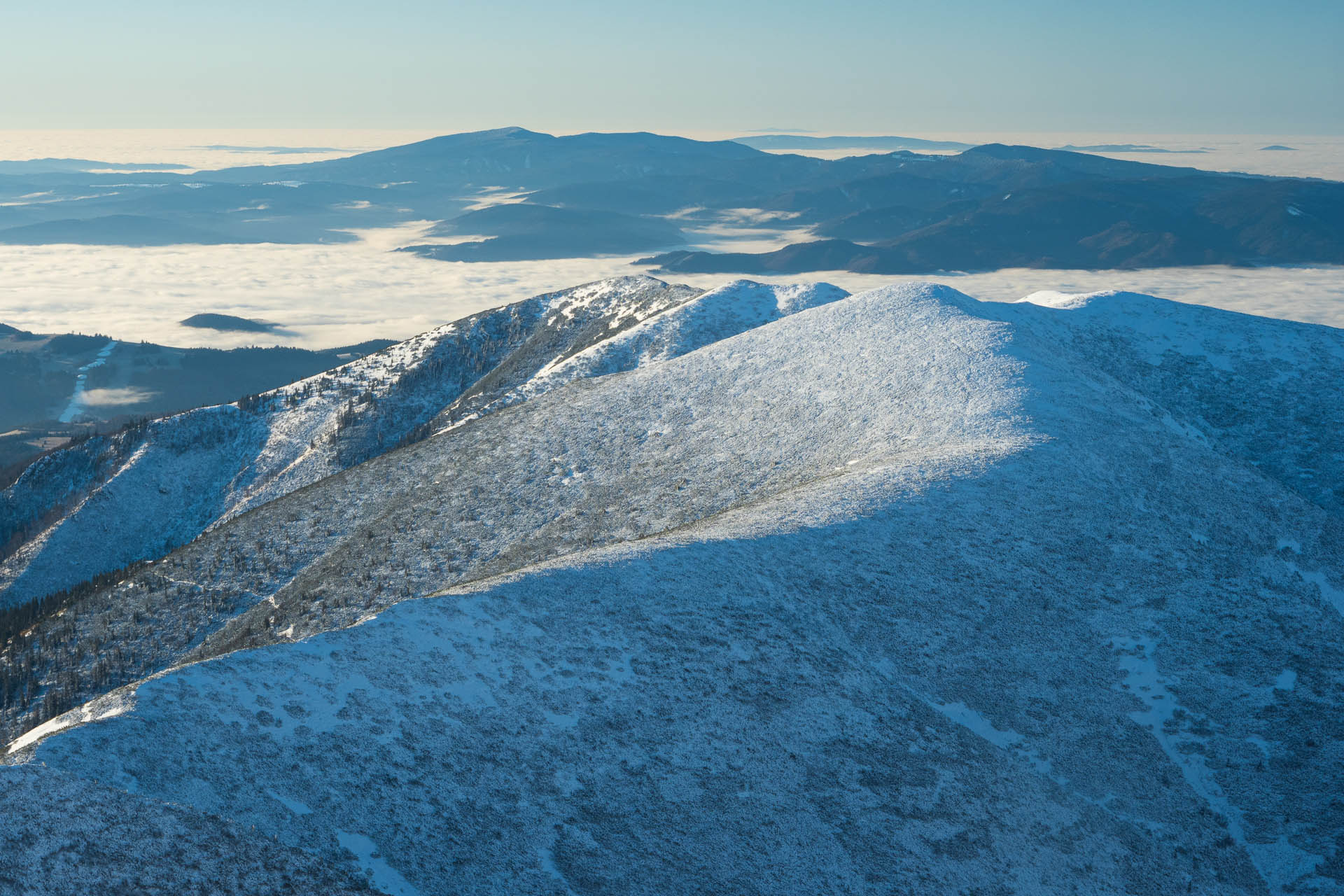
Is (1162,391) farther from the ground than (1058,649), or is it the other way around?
(1162,391)

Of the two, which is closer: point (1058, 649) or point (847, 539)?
point (1058, 649)

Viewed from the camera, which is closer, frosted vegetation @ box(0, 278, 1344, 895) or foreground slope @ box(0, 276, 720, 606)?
frosted vegetation @ box(0, 278, 1344, 895)

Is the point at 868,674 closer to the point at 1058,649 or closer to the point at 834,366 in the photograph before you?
the point at 1058,649

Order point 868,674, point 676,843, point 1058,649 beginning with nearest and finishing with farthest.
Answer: point 676,843 < point 868,674 < point 1058,649

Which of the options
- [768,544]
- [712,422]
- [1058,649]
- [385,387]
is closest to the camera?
[1058,649]

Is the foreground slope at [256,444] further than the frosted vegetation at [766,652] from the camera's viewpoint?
Yes

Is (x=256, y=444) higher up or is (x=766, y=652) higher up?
(x=766, y=652)

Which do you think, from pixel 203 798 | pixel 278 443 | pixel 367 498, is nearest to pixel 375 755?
pixel 203 798

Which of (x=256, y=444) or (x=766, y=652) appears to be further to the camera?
(x=256, y=444)
